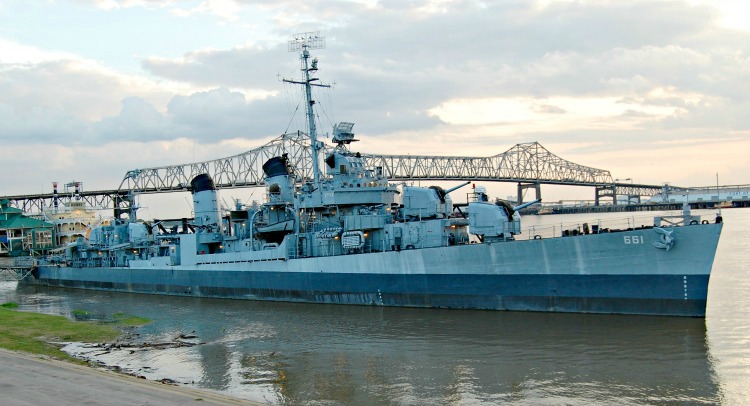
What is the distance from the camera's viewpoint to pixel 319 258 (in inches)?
1176

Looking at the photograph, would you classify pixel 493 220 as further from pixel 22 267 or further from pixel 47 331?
pixel 22 267

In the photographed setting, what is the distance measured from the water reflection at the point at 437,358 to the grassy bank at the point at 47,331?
1520mm

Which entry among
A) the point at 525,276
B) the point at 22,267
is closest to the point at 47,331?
the point at 525,276

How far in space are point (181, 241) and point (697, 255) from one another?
27.5 metres

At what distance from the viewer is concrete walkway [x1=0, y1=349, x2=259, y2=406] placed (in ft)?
41.8

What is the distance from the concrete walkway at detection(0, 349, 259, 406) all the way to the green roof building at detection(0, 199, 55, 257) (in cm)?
4590

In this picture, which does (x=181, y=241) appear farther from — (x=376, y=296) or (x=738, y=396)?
(x=738, y=396)

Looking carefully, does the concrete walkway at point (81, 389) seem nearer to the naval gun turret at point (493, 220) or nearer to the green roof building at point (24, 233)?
the naval gun turret at point (493, 220)

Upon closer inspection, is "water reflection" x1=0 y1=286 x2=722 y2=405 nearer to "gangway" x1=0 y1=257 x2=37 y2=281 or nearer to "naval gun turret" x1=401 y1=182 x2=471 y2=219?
"naval gun turret" x1=401 y1=182 x2=471 y2=219

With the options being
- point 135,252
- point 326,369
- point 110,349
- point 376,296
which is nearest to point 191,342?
point 110,349

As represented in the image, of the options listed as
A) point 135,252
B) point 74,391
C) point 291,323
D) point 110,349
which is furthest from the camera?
point 135,252

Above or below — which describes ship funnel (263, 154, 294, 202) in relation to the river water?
above

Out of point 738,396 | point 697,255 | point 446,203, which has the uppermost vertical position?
point 446,203

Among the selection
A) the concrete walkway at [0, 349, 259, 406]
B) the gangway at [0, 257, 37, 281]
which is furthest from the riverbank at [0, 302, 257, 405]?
the gangway at [0, 257, 37, 281]
